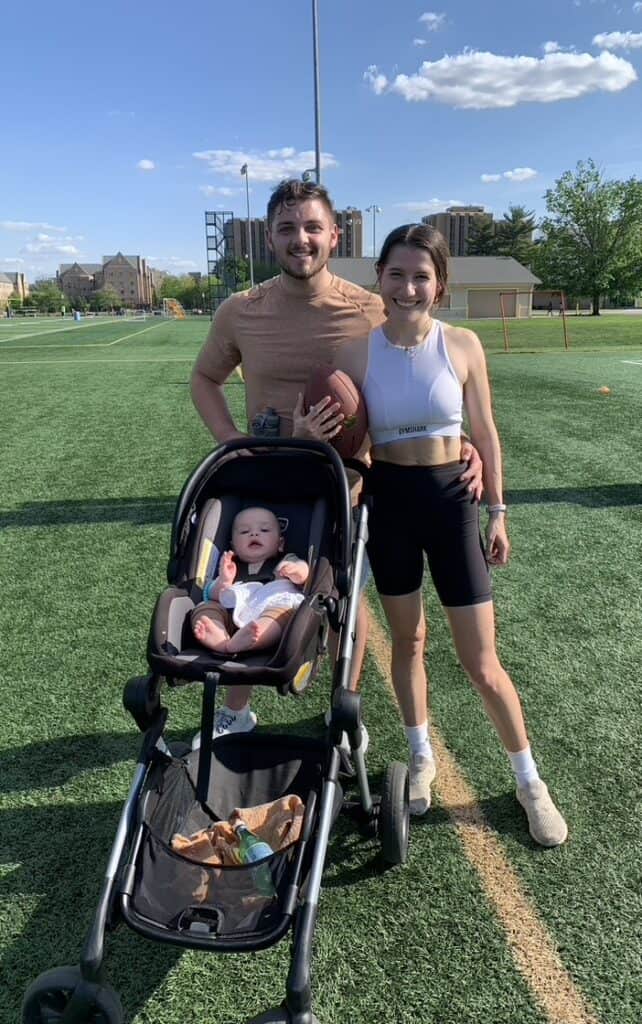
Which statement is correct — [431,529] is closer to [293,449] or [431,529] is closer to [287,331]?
[293,449]

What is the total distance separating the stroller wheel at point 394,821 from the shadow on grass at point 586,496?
4556mm

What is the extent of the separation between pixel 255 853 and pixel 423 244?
194cm

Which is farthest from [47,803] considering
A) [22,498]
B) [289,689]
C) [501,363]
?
[501,363]

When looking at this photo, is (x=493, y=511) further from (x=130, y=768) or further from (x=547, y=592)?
(x=547, y=592)

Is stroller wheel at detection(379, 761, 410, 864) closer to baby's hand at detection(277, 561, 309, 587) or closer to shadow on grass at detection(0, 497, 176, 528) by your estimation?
baby's hand at detection(277, 561, 309, 587)

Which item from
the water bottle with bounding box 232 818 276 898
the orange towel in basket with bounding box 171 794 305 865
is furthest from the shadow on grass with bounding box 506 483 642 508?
the water bottle with bounding box 232 818 276 898

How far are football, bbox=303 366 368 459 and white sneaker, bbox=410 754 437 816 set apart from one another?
4.25 feet

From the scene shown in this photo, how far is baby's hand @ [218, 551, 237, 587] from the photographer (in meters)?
2.36

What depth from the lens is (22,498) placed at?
7.11m

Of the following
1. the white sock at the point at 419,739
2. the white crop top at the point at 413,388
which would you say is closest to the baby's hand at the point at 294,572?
the white crop top at the point at 413,388

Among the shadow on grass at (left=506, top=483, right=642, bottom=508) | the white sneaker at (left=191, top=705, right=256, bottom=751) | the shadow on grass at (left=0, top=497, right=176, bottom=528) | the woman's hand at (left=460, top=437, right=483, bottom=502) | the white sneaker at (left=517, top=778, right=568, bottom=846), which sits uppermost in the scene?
the woman's hand at (left=460, top=437, right=483, bottom=502)

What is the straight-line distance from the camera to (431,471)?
247 centimetres

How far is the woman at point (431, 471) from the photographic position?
2406 millimetres

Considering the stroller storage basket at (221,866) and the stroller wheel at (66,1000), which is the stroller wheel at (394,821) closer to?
the stroller storage basket at (221,866)
